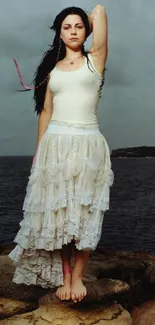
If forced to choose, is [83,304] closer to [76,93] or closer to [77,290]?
[77,290]

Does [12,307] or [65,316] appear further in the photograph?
[12,307]

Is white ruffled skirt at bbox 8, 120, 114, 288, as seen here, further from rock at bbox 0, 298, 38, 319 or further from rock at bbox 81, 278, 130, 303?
rock at bbox 0, 298, 38, 319

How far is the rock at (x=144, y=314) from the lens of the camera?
22.2ft

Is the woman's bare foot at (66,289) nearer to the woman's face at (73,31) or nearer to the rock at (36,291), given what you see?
the rock at (36,291)

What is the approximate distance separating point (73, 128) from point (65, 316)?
210 centimetres

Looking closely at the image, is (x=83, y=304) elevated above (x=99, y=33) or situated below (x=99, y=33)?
below

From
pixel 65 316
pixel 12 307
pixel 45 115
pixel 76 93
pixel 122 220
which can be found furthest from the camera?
pixel 122 220

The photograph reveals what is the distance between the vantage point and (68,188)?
5.02 metres

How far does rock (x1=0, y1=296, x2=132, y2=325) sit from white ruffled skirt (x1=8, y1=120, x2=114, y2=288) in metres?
0.83

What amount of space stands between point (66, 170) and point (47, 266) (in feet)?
3.83

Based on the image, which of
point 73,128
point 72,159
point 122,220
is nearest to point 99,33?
point 73,128

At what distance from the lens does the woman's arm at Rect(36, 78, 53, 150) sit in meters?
5.28

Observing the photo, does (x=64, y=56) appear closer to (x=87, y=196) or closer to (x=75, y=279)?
(x=87, y=196)

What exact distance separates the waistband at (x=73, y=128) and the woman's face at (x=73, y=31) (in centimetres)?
79
